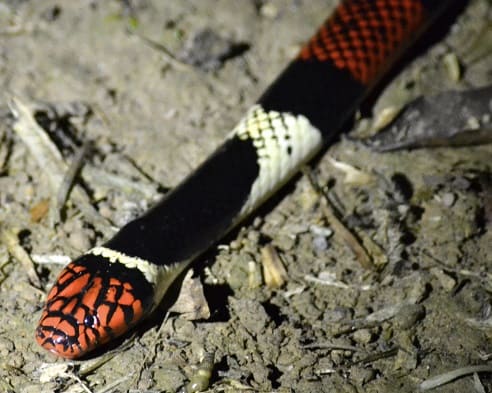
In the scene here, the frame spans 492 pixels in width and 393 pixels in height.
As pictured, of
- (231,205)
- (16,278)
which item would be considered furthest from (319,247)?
(16,278)

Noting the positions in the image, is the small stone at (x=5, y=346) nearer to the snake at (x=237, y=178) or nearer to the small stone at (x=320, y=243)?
the snake at (x=237, y=178)

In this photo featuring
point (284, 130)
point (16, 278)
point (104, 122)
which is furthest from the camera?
point (104, 122)

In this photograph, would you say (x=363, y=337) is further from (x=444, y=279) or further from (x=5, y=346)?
(x=5, y=346)

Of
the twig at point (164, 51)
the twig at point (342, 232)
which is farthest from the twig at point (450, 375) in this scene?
the twig at point (164, 51)

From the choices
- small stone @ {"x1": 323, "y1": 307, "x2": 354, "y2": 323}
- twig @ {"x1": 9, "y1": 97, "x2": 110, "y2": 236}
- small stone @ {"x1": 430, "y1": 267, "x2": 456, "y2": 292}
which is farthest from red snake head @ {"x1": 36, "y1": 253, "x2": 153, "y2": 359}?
small stone @ {"x1": 430, "y1": 267, "x2": 456, "y2": 292}

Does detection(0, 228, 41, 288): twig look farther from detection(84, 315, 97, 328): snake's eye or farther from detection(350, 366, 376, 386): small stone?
detection(350, 366, 376, 386): small stone

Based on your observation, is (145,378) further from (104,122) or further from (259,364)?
(104,122)

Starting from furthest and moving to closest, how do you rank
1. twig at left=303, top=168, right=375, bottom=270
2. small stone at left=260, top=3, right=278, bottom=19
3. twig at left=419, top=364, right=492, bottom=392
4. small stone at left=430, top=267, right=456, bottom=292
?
1. small stone at left=260, top=3, right=278, bottom=19
2. twig at left=303, top=168, right=375, bottom=270
3. small stone at left=430, top=267, right=456, bottom=292
4. twig at left=419, top=364, right=492, bottom=392
